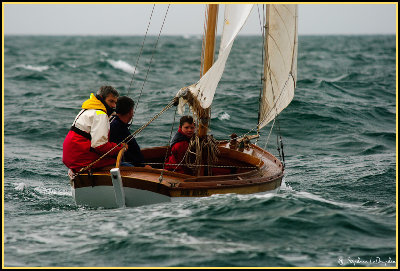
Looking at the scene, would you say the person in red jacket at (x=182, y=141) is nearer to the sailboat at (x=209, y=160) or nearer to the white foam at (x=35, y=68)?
the sailboat at (x=209, y=160)

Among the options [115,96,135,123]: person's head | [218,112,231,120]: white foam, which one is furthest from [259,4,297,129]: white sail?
[218,112,231,120]: white foam

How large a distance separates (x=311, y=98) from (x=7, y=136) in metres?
11.4

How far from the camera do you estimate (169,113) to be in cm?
1817

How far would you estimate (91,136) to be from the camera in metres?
7.93

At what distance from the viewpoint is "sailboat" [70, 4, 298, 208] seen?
755 centimetres

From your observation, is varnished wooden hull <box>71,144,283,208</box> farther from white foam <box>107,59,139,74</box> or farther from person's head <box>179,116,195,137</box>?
white foam <box>107,59,139,74</box>

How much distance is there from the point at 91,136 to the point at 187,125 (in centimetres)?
158

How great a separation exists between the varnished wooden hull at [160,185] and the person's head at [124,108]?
2.91ft

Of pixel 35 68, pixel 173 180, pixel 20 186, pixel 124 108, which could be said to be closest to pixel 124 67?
pixel 35 68

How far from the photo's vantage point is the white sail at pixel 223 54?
7781mm

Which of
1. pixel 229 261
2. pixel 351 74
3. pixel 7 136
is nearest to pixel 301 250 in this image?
Answer: pixel 229 261

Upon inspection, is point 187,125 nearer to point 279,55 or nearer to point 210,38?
point 210,38

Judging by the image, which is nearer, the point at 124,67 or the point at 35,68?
the point at 35,68

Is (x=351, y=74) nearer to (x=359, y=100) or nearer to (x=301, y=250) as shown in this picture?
(x=359, y=100)
